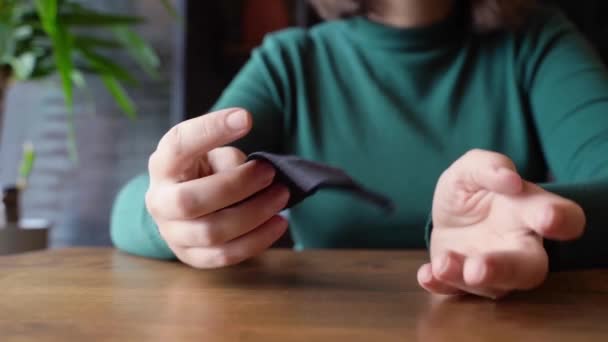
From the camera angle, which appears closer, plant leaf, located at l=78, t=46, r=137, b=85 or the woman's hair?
the woman's hair

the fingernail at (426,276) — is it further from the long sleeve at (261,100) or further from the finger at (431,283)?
the long sleeve at (261,100)

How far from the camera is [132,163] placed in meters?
1.75

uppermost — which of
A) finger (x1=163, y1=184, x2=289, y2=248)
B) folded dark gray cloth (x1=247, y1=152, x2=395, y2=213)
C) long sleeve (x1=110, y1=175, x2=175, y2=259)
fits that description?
folded dark gray cloth (x1=247, y1=152, x2=395, y2=213)

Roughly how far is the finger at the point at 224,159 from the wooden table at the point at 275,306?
0.10m

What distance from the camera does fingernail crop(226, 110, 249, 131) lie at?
1.35 ft

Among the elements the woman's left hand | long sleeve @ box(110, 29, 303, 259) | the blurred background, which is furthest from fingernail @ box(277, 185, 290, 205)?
the blurred background

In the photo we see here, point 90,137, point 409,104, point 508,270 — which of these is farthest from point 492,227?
point 90,137

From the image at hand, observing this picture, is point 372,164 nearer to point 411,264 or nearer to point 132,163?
point 411,264

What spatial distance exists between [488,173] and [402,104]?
0.58 m

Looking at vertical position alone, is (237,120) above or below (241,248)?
above

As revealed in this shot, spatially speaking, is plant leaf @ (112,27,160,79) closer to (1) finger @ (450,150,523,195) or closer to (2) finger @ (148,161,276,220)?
(2) finger @ (148,161,276,220)

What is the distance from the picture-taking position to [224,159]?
0.50 metres

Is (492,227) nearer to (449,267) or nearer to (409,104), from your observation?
(449,267)

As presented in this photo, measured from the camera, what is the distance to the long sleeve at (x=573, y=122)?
0.51 meters
